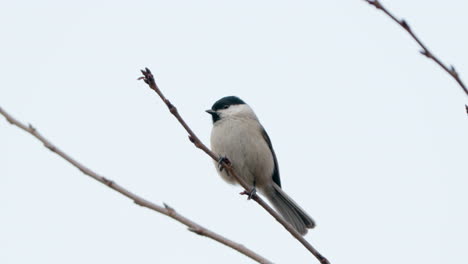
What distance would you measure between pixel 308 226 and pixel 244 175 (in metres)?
0.81

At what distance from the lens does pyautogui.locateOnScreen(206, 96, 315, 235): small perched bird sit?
5262mm

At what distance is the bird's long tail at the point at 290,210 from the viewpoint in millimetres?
5484

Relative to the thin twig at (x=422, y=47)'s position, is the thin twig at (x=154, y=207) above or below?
below

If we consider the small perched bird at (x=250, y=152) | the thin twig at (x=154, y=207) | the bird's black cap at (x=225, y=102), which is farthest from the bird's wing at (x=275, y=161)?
the thin twig at (x=154, y=207)

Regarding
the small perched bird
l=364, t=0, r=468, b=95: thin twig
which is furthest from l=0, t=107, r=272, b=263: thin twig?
the small perched bird

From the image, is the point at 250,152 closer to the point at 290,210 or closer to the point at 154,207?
the point at 290,210

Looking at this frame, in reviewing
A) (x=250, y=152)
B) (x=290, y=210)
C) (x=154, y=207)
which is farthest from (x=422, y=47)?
(x=290, y=210)

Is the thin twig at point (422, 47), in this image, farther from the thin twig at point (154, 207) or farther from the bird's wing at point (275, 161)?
the bird's wing at point (275, 161)

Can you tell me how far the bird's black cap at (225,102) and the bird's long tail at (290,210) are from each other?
0.95 m

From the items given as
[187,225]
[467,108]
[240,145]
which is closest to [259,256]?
[187,225]

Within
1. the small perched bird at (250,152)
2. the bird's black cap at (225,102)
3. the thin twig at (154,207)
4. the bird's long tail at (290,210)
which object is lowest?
the thin twig at (154,207)

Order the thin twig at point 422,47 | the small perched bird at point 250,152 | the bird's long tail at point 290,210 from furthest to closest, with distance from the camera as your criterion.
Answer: the bird's long tail at point 290,210
the small perched bird at point 250,152
the thin twig at point 422,47

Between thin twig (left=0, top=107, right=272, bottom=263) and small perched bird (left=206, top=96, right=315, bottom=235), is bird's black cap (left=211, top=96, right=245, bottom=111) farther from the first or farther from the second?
thin twig (left=0, top=107, right=272, bottom=263)

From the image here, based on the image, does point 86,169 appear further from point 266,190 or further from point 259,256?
point 266,190
